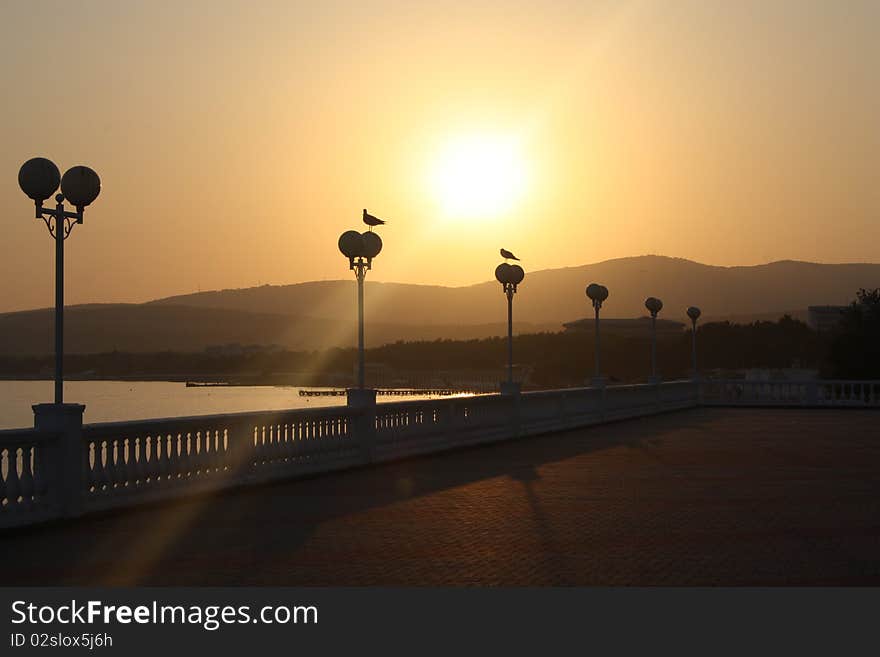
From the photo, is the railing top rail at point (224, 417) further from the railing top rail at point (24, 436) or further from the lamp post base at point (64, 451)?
the railing top rail at point (24, 436)

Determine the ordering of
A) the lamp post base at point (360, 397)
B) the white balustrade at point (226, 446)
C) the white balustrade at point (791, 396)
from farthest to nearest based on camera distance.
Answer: the white balustrade at point (791, 396)
the lamp post base at point (360, 397)
the white balustrade at point (226, 446)

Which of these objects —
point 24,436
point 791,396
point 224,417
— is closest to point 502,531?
point 24,436

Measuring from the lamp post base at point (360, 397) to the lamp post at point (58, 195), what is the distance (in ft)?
25.2

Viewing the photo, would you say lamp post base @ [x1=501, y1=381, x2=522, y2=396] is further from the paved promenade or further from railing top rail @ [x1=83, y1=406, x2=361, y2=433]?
railing top rail @ [x1=83, y1=406, x2=361, y2=433]

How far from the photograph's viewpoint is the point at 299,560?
12.7 m

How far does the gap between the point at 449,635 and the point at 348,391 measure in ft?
48.9

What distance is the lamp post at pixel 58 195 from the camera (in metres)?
16.7

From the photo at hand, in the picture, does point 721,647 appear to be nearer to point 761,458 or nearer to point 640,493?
point 640,493

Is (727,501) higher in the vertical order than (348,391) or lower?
lower

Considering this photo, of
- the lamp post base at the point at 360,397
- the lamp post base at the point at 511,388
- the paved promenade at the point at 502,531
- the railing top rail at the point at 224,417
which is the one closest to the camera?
the paved promenade at the point at 502,531

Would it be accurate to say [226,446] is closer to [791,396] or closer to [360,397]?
[360,397]

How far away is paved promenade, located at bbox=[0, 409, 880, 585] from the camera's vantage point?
38.9ft

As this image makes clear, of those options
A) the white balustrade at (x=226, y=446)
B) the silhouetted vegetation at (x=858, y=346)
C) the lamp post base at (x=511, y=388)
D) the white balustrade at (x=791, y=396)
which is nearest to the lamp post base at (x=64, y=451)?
the white balustrade at (x=226, y=446)

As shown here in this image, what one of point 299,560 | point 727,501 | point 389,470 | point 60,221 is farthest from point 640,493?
point 60,221
